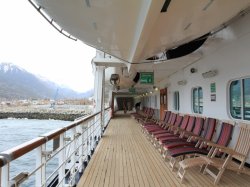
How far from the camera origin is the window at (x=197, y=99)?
6.54m

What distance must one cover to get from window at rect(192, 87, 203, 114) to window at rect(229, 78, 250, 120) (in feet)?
6.22

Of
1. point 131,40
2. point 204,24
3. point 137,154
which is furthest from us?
point 137,154

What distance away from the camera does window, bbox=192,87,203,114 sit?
21.5ft

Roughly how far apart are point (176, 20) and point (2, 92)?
49165 millimetres

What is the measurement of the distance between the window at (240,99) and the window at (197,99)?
189cm

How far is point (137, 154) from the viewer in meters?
5.07

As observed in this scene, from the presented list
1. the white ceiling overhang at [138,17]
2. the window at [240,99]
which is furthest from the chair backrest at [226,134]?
the white ceiling overhang at [138,17]

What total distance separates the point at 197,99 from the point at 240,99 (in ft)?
8.35

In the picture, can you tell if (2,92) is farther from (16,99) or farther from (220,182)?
(220,182)

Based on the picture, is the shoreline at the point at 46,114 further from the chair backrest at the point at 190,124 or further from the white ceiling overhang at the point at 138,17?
the white ceiling overhang at the point at 138,17

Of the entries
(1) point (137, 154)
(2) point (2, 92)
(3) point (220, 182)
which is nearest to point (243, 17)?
(3) point (220, 182)

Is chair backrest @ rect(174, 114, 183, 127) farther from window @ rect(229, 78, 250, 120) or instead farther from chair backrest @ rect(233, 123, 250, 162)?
chair backrest @ rect(233, 123, 250, 162)

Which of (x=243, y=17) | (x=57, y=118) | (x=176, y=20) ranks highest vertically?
(x=243, y=17)

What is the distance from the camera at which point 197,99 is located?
686cm
